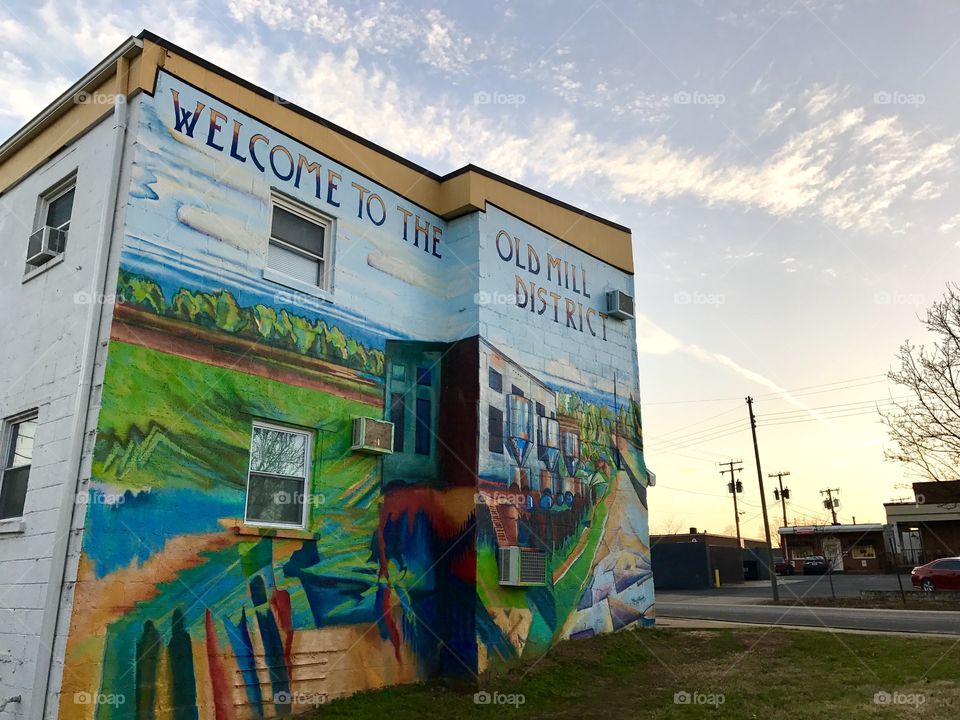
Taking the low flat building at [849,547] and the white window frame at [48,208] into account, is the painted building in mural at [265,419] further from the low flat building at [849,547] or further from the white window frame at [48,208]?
the low flat building at [849,547]

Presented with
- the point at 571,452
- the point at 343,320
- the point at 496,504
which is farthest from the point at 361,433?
the point at 571,452

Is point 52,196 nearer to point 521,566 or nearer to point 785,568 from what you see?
point 521,566

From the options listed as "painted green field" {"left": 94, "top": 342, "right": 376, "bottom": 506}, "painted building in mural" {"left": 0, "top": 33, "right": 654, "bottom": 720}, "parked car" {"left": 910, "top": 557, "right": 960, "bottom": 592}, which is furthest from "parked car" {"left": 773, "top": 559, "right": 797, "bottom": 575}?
"painted green field" {"left": 94, "top": 342, "right": 376, "bottom": 506}

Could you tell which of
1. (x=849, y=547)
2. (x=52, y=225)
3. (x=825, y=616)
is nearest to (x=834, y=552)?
(x=849, y=547)

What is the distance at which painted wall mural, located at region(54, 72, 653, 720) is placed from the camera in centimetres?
776

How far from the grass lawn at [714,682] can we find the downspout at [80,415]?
2.82 metres

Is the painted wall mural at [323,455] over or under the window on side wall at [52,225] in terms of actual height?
under

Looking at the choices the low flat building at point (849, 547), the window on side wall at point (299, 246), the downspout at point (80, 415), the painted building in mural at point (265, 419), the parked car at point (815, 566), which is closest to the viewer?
the downspout at point (80, 415)

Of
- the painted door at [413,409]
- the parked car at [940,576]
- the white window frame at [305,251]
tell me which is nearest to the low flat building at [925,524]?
the parked car at [940,576]

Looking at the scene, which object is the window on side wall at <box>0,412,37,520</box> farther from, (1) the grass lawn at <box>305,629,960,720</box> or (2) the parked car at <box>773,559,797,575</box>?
(2) the parked car at <box>773,559,797,575</box>

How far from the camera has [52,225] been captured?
9914mm

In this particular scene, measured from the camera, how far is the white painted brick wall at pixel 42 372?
7379 millimetres

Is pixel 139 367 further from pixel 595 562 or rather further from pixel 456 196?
pixel 595 562

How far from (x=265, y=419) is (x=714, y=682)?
6762mm
